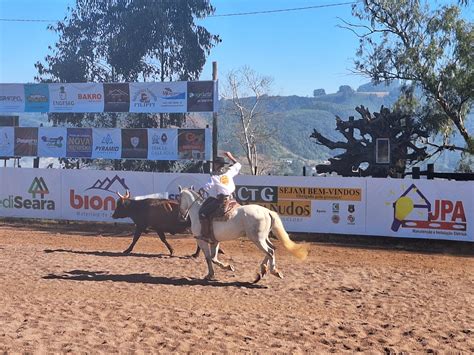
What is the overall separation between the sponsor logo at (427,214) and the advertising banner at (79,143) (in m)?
12.4

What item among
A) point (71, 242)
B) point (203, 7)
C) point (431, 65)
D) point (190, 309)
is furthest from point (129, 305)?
point (203, 7)

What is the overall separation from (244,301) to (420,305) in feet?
9.19

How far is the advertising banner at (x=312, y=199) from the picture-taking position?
1808 cm

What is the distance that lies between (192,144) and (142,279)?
11.7 meters

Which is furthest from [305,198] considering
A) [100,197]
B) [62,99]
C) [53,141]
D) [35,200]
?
[62,99]

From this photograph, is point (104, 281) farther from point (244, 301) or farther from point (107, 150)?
point (107, 150)

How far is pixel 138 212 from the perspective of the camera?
15414 mm

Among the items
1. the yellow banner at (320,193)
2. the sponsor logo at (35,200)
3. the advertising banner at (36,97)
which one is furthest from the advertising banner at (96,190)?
the advertising banner at (36,97)

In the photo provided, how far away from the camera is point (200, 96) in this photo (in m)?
22.5

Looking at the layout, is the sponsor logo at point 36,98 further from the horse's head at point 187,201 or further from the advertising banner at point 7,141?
the horse's head at point 187,201

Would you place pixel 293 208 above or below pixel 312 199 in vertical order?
below

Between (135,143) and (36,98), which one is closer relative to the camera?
(135,143)

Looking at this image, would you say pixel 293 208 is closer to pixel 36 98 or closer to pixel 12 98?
pixel 36 98

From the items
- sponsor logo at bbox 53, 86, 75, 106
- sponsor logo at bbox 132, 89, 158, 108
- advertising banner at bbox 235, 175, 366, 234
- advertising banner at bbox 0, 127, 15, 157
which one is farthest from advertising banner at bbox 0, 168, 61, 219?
advertising banner at bbox 235, 175, 366, 234
